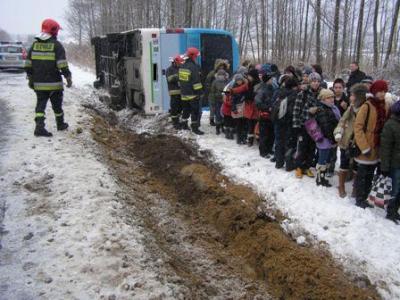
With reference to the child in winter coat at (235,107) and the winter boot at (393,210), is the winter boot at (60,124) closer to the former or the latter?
the child in winter coat at (235,107)

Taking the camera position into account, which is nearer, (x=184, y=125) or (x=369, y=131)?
(x=369, y=131)

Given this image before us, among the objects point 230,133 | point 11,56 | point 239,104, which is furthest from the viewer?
point 11,56

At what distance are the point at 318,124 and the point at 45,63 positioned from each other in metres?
5.60

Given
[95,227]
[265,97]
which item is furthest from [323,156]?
[95,227]

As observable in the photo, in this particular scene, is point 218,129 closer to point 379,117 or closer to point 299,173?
point 299,173

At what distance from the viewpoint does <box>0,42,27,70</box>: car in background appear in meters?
26.2

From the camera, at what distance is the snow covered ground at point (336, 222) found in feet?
13.8

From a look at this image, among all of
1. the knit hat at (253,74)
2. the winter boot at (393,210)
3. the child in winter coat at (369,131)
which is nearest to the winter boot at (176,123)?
the knit hat at (253,74)

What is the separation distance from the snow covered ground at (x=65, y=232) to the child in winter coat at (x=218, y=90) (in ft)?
11.1

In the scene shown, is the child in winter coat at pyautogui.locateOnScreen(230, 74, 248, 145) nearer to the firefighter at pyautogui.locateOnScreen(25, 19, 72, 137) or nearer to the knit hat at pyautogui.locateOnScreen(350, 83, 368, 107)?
the knit hat at pyautogui.locateOnScreen(350, 83, 368, 107)

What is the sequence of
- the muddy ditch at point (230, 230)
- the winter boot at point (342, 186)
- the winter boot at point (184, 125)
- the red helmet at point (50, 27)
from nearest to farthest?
the muddy ditch at point (230, 230) < the winter boot at point (342, 186) < the red helmet at point (50, 27) < the winter boot at point (184, 125)

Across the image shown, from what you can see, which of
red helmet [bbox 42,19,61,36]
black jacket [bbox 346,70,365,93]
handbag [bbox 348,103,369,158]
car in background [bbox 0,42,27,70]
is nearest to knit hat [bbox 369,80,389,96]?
handbag [bbox 348,103,369,158]

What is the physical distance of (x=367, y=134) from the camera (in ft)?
17.4

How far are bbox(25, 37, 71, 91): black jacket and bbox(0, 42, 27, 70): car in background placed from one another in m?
20.0
